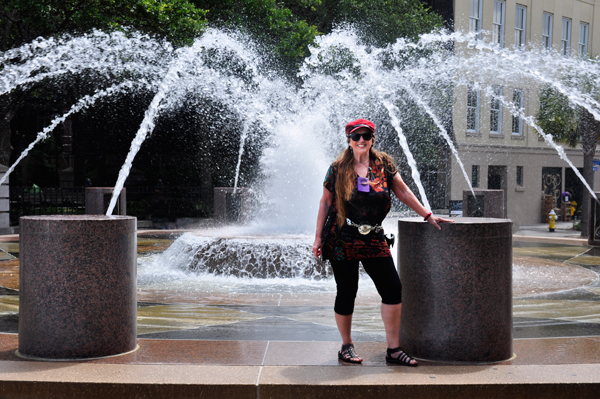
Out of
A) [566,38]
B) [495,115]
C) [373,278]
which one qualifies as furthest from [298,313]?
[566,38]

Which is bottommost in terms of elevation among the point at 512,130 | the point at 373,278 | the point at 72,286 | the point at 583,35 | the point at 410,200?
the point at 72,286

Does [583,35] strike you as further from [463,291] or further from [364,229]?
[364,229]

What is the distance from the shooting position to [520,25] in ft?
117

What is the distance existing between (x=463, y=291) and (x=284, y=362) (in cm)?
133

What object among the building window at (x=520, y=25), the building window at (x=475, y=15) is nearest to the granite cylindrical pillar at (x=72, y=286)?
the building window at (x=475, y=15)

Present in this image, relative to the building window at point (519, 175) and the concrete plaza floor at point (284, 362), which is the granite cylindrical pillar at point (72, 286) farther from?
the building window at point (519, 175)

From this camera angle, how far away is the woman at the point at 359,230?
15.7 ft

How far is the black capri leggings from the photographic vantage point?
4820 millimetres

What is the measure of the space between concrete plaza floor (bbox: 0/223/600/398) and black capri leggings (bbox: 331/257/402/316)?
0.44 m

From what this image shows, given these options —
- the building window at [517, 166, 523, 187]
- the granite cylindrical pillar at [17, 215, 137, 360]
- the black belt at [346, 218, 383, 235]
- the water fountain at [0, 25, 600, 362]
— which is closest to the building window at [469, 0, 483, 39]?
the water fountain at [0, 25, 600, 362]

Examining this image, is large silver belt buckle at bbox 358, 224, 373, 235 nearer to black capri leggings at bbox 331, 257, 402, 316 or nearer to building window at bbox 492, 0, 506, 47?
black capri leggings at bbox 331, 257, 402, 316

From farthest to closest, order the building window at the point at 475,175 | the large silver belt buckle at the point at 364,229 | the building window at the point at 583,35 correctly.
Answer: the building window at the point at 583,35 → the building window at the point at 475,175 → the large silver belt buckle at the point at 364,229

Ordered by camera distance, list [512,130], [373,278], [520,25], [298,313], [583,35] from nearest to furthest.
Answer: [373,278] < [298,313] < [512,130] < [520,25] < [583,35]

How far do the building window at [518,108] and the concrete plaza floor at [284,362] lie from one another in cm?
2908
